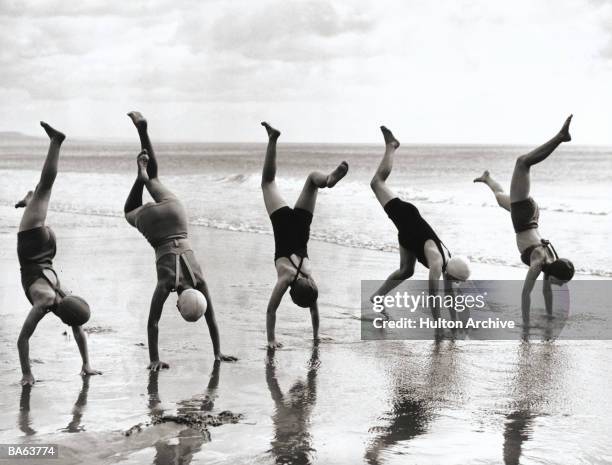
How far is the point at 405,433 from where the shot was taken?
265 inches

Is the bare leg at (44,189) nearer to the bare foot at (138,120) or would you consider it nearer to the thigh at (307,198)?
the bare foot at (138,120)

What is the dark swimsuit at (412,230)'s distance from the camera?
36.6ft

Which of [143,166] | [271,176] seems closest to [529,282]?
[271,176]

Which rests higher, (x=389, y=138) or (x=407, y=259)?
(x=389, y=138)

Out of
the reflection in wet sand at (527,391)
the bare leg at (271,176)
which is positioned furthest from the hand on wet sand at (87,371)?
the reflection in wet sand at (527,391)

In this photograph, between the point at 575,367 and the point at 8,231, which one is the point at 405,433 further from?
the point at 8,231

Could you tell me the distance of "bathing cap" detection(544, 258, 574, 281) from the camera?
10797mm

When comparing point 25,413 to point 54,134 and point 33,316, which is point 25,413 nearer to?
point 33,316

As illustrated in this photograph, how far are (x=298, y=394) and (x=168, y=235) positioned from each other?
2417mm

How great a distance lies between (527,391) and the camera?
802 centimetres

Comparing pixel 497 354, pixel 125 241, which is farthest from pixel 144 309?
pixel 125 241

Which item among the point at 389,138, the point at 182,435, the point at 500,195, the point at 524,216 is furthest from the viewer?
the point at 500,195

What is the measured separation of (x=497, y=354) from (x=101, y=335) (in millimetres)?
4574

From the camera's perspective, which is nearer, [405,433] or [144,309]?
[405,433]
